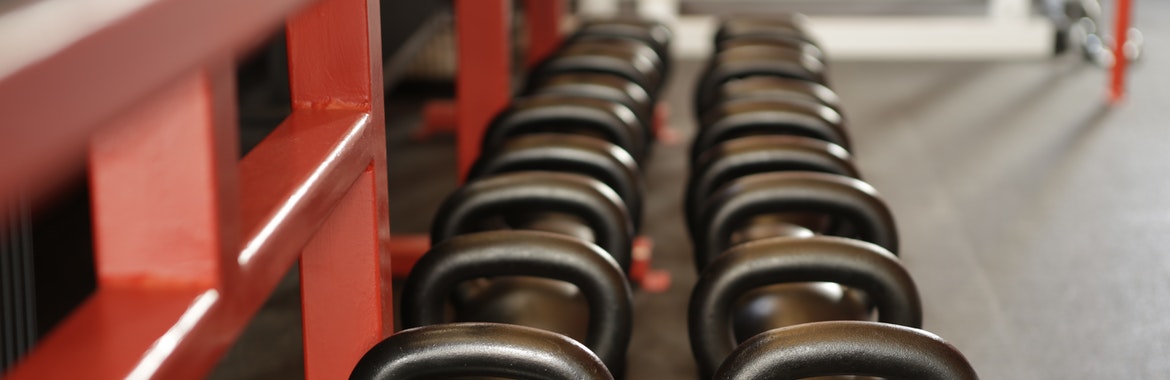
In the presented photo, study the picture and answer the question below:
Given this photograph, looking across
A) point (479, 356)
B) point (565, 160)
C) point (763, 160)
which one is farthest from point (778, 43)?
point (479, 356)

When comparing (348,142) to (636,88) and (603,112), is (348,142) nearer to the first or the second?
(603,112)

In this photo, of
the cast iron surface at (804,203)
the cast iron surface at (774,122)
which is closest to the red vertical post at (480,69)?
the cast iron surface at (774,122)

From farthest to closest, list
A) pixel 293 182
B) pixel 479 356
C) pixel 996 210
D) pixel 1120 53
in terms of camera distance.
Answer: pixel 1120 53 < pixel 996 210 < pixel 479 356 < pixel 293 182

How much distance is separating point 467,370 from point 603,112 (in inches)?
50.8

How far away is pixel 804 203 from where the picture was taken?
84.0 inches

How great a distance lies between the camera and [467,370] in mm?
1441

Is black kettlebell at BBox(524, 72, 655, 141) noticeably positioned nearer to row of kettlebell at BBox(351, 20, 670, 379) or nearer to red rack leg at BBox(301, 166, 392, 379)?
row of kettlebell at BBox(351, 20, 670, 379)

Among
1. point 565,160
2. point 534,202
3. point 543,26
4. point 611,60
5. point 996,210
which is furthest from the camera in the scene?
point 543,26

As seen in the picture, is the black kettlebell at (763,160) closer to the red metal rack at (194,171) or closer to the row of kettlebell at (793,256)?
the row of kettlebell at (793,256)

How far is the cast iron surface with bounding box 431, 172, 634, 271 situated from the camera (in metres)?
2.05

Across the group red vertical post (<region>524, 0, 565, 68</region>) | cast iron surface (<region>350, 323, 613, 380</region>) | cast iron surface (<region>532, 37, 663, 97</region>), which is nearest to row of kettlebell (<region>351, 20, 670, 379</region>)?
cast iron surface (<region>350, 323, 613, 380</region>)

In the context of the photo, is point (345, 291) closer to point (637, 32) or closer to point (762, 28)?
point (637, 32)

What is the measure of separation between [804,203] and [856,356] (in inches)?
28.4

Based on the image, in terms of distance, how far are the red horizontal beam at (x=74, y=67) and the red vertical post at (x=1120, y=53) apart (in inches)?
186
